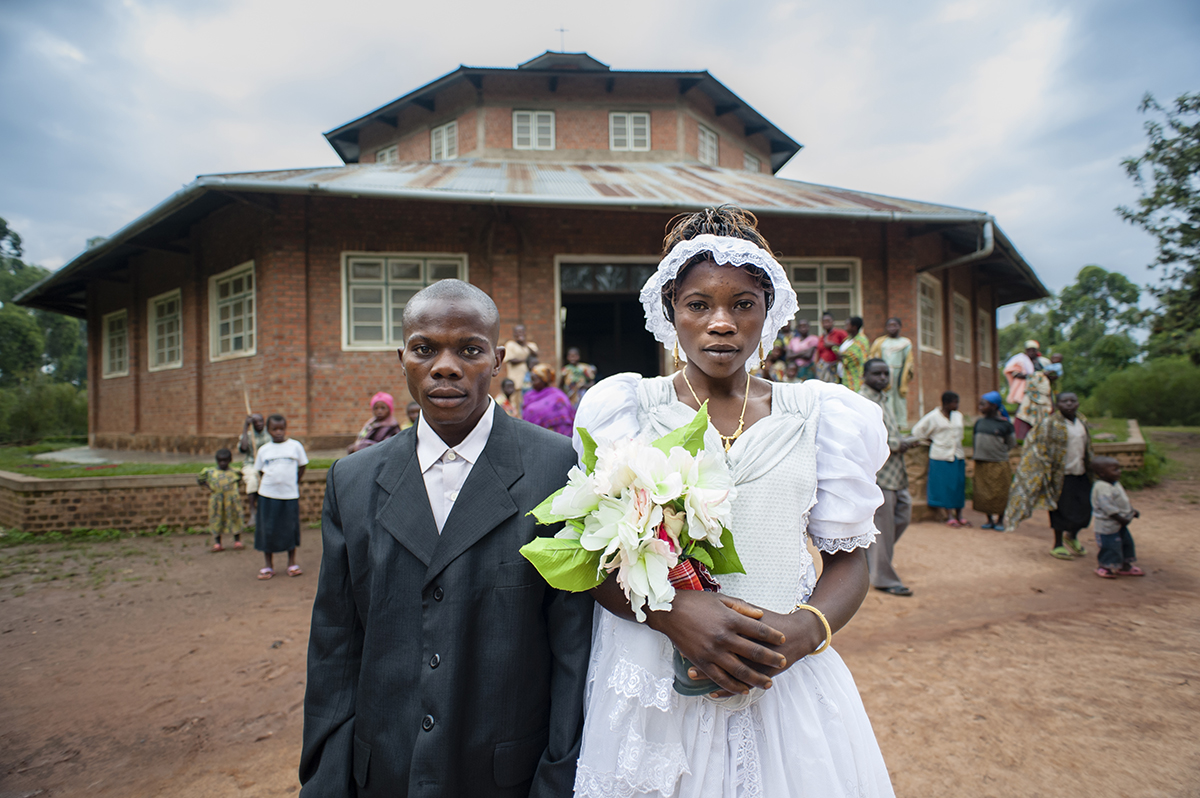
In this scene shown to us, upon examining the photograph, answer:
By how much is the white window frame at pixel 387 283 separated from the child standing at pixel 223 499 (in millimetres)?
3727

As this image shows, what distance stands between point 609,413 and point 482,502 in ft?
1.28

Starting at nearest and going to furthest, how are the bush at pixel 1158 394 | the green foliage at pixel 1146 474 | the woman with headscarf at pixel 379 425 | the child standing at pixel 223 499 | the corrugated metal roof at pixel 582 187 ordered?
the woman with headscarf at pixel 379 425 → the child standing at pixel 223 499 → the corrugated metal roof at pixel 582 187 → the green foliage at pixel 1146 474 → the bush at pixel 1158 394

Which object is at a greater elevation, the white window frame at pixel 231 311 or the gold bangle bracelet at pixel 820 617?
the white window frame at pixel 231 311

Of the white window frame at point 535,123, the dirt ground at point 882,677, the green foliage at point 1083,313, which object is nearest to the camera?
the dirt ground at point 882,677

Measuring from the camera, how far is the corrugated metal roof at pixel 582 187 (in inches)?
380

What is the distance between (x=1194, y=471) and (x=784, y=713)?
533 inches

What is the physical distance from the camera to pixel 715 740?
1438mm

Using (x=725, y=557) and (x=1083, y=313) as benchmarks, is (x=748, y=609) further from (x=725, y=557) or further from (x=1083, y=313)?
(x=1083, y=313)

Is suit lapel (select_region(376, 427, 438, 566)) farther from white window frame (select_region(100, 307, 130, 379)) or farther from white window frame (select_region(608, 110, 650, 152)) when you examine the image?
white window frame (select_region(100, 307, 130, 379))

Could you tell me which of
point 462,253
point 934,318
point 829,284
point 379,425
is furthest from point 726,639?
point 934,318

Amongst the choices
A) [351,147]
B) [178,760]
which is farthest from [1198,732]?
Answer: [351,147]

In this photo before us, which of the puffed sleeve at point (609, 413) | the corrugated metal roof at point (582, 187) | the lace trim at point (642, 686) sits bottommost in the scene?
the lace trim at point (642, 686)

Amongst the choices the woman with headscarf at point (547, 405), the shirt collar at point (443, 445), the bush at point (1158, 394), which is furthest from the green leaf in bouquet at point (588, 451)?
the bush at point (1158, 394)

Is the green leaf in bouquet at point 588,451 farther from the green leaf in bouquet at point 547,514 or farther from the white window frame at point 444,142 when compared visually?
the white window frame at point 444,142
